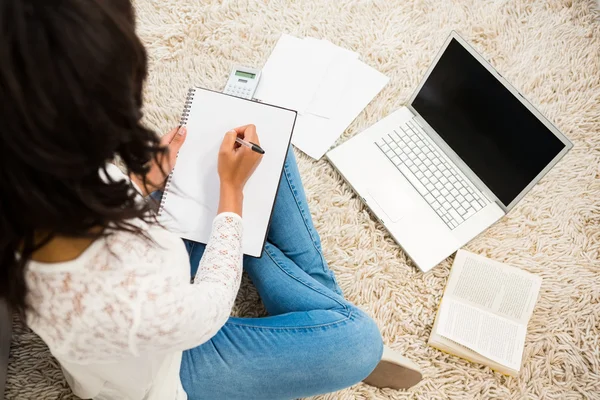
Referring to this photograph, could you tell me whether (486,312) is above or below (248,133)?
below

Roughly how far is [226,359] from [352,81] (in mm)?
786

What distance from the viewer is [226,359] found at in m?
0.85

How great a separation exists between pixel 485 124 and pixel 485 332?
17.7 inches

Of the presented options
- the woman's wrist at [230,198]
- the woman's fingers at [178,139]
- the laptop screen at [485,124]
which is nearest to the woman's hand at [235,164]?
the woman's wrist at [230,198]

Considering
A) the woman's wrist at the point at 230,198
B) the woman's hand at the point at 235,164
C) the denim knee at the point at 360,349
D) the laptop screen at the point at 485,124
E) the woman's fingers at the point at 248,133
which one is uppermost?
the laptop screen at the point at 485,124

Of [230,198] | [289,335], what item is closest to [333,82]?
[230,198]

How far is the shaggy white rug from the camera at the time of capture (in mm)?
1108

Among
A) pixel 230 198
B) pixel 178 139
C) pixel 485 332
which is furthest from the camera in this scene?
pixel 485 332

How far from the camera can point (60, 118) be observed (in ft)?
1.43

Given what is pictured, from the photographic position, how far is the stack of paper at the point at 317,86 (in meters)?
1.25

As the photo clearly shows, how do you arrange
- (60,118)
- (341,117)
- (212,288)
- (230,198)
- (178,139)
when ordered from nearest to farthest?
(60,118)
(212,288)
(230,198)
(178,139)
(341,117)

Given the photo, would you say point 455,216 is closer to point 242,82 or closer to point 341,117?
point 341,117

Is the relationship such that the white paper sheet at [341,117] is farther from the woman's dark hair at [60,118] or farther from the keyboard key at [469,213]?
the woman's dark hair at [60,118]

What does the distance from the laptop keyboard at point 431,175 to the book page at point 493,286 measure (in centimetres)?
11
